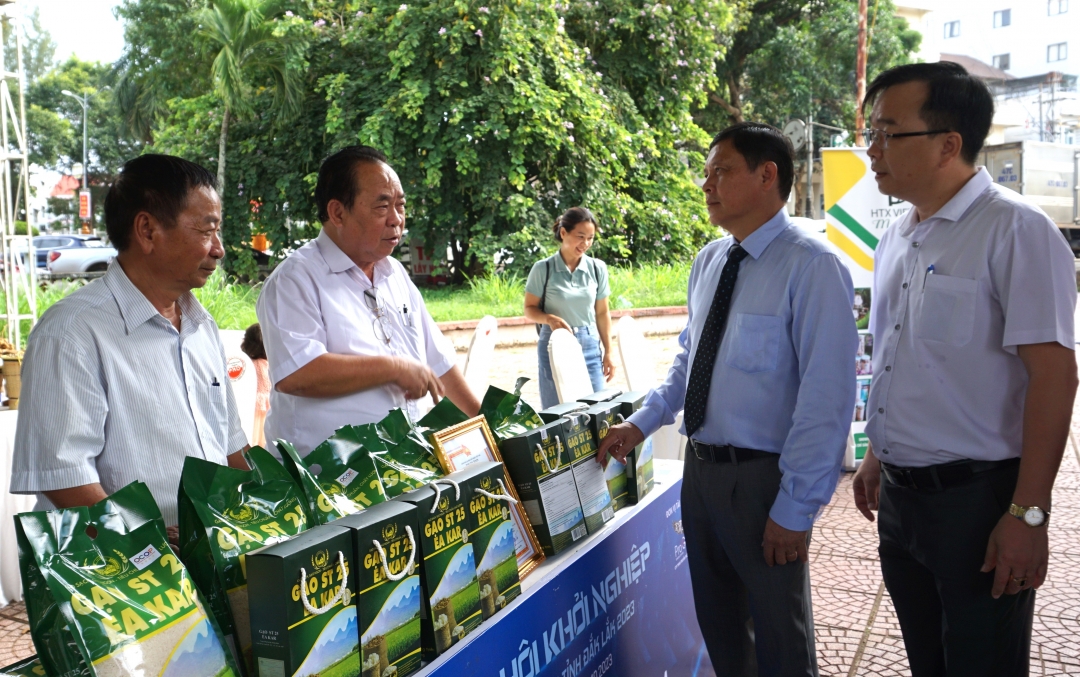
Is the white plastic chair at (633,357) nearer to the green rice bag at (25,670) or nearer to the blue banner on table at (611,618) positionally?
the blue banner on table at (611,618)

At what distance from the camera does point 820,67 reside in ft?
66.8

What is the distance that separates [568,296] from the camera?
17.6ft

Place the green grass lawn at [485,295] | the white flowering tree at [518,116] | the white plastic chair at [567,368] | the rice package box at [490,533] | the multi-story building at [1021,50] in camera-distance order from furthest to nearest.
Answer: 1. the multi-story building at [1021,50]
2. the white flowering tree at [518,116]
3. the green grass lawn at [485,295]
4. the white plastic chair at [567,368]
5. the rice package box at [490,533]

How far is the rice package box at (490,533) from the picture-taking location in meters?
1.57

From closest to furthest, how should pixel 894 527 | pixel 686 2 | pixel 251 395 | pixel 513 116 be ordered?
pixel 894 527
pixel 251 395
pixel 513 116
pixel 686 2

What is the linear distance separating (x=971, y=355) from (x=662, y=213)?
12.2m

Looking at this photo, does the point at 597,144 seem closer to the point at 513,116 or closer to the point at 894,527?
the point at 513,116

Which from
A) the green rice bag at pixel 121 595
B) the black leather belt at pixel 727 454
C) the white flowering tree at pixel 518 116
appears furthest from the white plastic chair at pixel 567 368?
the white flowering tree at pixel 518 116

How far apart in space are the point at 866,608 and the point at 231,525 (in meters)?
2.78

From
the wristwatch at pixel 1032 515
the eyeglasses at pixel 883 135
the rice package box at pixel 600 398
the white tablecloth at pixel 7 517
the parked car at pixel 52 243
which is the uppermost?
the parked car at pixel 52 243

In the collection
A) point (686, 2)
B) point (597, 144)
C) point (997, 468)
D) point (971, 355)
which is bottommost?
point (997, 468)

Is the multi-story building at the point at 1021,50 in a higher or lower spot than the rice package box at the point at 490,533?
higher

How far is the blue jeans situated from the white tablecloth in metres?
2.86

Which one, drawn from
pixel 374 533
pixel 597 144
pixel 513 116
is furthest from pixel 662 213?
pixel 374 533
